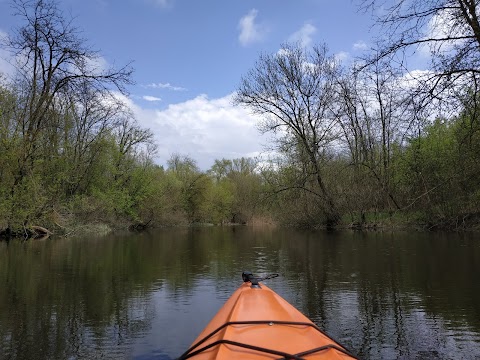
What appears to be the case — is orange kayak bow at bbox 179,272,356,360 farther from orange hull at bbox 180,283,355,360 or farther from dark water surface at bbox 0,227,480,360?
dark water surface at bbox 0,227,480,360

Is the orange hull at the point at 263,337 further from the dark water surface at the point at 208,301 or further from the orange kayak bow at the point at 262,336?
the dark water surface at the point at 208,301

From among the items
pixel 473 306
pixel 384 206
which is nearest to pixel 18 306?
pixel 473 306

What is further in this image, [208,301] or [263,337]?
[208,301]

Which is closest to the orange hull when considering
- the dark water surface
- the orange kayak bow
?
the orange kayak bow

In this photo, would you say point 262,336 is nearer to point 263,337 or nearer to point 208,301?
point 263,337

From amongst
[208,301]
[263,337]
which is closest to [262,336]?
[263,337]

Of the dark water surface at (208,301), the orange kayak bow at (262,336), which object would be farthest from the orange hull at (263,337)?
the dark water surface at (208,301)

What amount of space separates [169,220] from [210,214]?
9441 mm

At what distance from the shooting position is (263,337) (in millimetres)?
3189

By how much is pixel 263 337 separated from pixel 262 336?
26 millimetres

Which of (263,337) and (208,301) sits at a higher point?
(263,337)

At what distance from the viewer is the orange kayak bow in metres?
2.90

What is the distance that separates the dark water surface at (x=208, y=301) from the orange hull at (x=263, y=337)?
4.11ft

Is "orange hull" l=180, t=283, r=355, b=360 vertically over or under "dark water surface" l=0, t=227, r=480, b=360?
over
